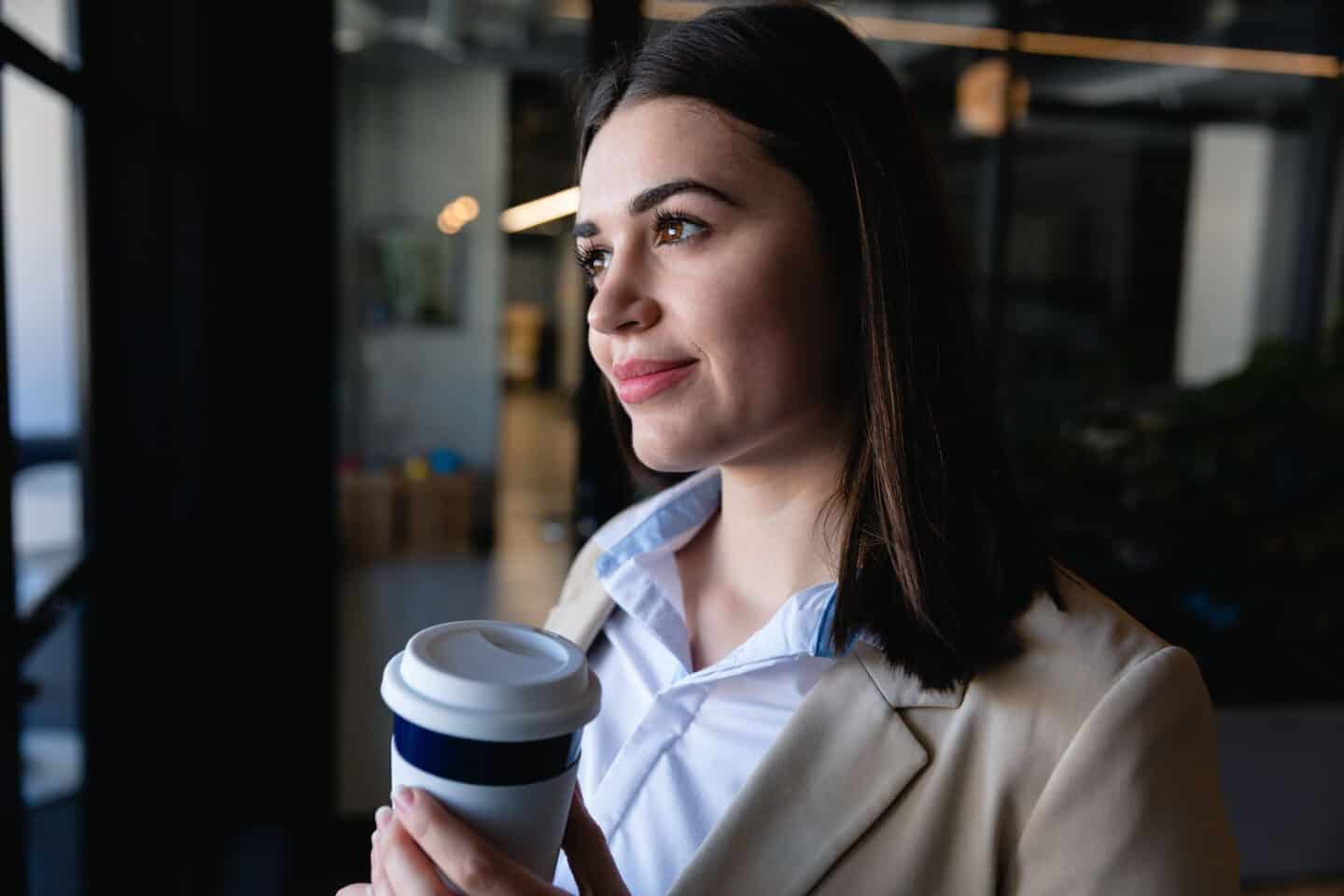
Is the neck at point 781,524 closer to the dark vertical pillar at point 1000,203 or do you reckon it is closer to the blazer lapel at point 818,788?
the blazer lapel at point 818,788

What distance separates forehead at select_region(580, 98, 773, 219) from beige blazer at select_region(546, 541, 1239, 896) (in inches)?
17.6

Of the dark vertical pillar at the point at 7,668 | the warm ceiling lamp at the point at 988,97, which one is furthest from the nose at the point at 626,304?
the warm ceiling lamp at the point at 988,97

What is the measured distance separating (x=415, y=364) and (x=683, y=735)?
10.4 ft

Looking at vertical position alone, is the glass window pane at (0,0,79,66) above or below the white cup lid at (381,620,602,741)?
above

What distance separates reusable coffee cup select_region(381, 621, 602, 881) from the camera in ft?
1.95

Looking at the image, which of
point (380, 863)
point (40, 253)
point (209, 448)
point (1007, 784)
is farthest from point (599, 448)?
point (380, 863)

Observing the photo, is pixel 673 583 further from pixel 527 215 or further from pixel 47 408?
pixel 527 215

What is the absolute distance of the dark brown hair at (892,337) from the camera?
34.9 inches

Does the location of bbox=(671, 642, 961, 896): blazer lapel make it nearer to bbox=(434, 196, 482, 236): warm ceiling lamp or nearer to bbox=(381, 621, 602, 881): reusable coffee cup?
bbox=(381, 621, 602, 881): reusable coffee cup

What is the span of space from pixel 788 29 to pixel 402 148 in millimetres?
3217

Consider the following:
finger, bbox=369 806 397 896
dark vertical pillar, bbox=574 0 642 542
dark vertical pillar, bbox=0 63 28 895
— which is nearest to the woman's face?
finger, bbox=369 806 397 896

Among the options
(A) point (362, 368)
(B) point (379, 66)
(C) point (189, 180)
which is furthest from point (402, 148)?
(C) point (189, 180)

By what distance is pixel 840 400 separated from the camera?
977 mm

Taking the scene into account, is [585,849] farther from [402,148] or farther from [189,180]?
[402,148]
